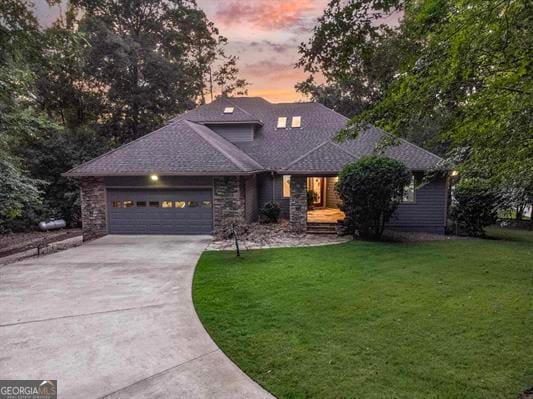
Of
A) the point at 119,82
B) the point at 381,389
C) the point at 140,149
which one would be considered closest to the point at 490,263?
the point at 381,389

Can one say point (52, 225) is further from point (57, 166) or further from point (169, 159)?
point (169, 159)

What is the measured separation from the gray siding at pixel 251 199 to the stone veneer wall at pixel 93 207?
5969 millimetres

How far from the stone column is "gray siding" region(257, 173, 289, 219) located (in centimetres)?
311

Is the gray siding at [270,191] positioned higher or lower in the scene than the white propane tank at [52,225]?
higher

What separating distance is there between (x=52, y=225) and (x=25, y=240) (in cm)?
270

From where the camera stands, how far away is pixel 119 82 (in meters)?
21.9

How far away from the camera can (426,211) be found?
45.5 ft

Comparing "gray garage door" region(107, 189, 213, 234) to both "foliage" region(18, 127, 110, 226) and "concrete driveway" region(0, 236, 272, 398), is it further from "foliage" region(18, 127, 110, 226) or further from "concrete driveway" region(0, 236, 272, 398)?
"foliage" region(18, 127, 110, 226)

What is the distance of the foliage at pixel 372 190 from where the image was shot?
11188mm

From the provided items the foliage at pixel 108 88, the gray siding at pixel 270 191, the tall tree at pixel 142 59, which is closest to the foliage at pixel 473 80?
the gray siding at pixel 270 191

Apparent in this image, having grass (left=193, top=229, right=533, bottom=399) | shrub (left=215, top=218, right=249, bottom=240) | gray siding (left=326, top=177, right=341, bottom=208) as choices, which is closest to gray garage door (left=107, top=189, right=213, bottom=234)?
shrub (left=215, top=218, right=249, bottom=240)

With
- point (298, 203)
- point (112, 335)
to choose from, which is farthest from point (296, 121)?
point (112, 335)

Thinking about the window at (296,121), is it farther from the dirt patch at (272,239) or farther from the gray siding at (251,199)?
the dirt patch at (272,239)

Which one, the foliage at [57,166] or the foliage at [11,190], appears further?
the foliage at [57,166]
